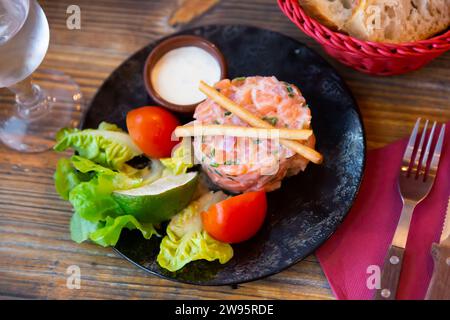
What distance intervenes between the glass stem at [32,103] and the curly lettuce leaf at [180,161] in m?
0.74

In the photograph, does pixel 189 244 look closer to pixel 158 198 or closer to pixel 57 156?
pixel 158 198

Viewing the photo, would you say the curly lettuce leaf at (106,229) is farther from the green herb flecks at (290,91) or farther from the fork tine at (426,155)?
the fork tine at (426,155)

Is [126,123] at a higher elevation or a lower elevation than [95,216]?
higher

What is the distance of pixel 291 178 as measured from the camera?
2.14 metres

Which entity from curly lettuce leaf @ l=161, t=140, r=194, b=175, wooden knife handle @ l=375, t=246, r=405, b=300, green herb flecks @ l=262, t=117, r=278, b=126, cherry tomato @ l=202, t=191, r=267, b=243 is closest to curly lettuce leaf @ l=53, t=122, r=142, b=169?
curly lettuce leaf @ l=161, t=140, r=194, b=175

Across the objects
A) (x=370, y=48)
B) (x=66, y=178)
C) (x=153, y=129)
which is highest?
(x=370, y=48)

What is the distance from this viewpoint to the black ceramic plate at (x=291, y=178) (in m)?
1.95

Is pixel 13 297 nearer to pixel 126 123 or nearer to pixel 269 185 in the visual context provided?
pixel 126 123

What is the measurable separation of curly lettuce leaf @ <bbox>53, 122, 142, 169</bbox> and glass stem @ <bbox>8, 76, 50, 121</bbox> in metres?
0.35

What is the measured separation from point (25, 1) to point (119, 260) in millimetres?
1037

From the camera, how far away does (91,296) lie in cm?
206

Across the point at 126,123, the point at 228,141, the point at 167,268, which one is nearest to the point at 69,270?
the point at 167,268

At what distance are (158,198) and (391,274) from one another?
2.83ft

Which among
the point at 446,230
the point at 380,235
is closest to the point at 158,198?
the point at 380,235
